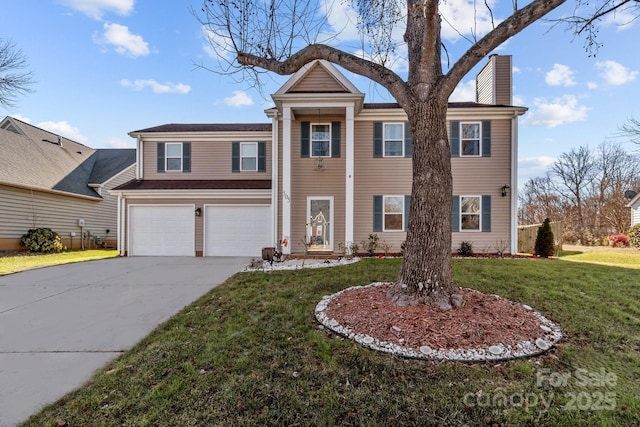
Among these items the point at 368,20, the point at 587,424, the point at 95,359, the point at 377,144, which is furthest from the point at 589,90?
the point at 95,359

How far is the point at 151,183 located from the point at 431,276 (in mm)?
11831

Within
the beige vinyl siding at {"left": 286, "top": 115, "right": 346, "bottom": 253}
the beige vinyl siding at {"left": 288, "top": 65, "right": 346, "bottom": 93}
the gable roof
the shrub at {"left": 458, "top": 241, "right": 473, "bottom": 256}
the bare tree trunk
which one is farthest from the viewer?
the gable roof

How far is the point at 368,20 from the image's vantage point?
16.7ft

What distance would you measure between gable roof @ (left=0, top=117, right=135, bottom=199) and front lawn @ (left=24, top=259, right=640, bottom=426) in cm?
1460

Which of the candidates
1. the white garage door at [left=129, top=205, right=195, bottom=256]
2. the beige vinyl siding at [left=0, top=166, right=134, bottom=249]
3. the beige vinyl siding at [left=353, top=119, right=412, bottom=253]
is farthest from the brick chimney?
the beige vinyl siding at [left=0, top=166, right=134, bottom=249]

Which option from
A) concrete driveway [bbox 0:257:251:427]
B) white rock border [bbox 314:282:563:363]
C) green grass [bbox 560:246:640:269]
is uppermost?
white rock border [bbox 314:282:563:363]

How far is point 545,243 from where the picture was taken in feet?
34.2

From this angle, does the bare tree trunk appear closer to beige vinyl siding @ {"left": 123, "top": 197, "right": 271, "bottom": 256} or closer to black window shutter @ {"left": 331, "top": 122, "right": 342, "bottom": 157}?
black window shutter @ {"left": 331, "top": 122, "right": 342, "bottom": 157}

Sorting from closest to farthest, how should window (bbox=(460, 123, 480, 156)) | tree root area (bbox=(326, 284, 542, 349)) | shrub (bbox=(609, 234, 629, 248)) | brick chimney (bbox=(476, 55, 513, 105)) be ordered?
1. tree root area (bbox=(326, 284, 542, 349))
2. window (bbox=(460, 123, 480, 156))
3. brick chimney (bbox=(476, 55, 513, 105))
4. shrub (bbox=(609, 234, 629, 248))

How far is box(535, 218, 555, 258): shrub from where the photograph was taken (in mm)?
10386

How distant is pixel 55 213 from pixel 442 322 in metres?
17.8

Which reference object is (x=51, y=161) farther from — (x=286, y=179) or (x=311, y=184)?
(x=311, y=184)

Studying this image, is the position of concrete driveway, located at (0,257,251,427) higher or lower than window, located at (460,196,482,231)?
lower

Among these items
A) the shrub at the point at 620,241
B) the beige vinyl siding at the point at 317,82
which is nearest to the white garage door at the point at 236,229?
the beige vinyl siding at the point at 317,82
